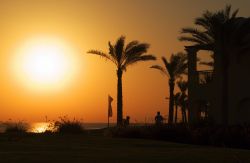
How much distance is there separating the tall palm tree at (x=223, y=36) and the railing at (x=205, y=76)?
1.47 meters

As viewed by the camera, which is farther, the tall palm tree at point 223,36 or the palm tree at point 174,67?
the palm tree at point 174,67

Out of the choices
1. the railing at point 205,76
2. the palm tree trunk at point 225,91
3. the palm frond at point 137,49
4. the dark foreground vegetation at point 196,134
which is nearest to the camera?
the dark foreground vegetation at point 196,134

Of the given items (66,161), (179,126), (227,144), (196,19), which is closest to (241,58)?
(196,19)

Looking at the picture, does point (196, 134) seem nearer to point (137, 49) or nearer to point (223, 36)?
point (223, 36)

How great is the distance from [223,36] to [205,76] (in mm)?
4282

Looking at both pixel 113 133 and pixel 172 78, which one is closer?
pixel 113 133

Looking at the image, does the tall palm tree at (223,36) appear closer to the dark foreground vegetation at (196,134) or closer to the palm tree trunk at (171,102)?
the dark foreground vegetation at (196,134)

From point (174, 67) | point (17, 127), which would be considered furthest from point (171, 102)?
point (17, 127)

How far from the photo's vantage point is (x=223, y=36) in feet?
127

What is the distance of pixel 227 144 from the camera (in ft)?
100

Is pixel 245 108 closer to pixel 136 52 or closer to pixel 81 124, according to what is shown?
pixel 81 124

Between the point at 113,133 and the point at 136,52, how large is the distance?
16.3 meters

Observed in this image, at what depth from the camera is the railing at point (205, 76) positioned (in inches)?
1603

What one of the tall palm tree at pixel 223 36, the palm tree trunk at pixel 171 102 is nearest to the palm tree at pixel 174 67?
the palm tree trunk at pixel 171 102
